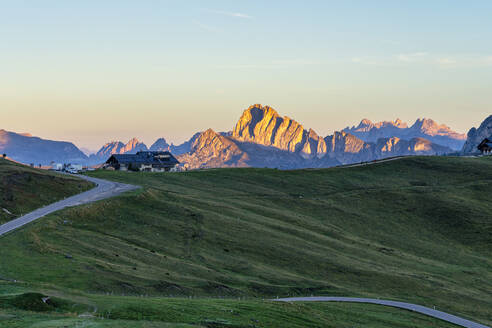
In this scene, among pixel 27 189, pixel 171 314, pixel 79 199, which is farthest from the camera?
pixel 79 199

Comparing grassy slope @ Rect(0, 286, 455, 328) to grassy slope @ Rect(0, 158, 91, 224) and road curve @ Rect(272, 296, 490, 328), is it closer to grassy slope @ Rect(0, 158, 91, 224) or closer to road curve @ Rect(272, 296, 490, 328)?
road curve @ Rect(272, 296, 490, 328)

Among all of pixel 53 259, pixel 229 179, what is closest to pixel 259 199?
pixel 229 179

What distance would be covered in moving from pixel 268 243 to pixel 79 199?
3959 cm

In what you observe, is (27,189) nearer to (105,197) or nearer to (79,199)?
(79,199)

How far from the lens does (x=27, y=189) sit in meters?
114

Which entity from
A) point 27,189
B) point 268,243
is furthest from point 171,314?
point 27,189

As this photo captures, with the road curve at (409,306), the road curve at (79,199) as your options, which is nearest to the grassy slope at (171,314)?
the road curve at (409,306)

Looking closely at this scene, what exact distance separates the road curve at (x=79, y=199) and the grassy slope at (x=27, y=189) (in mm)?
2222

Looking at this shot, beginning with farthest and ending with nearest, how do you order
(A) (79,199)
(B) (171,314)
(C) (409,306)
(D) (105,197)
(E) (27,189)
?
(D) (105,197) < (A) (79,199) < (E) (27,189) < (C) (409,306) < (B) (171,314)

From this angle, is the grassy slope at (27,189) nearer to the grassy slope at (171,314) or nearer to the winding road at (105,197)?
the winding road at (105,197)

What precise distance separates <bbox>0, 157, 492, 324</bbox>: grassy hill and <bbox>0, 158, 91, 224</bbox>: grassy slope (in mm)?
10877

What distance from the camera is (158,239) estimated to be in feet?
317

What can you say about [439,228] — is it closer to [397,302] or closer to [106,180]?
[397,302]

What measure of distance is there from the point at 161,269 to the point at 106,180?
265ft
